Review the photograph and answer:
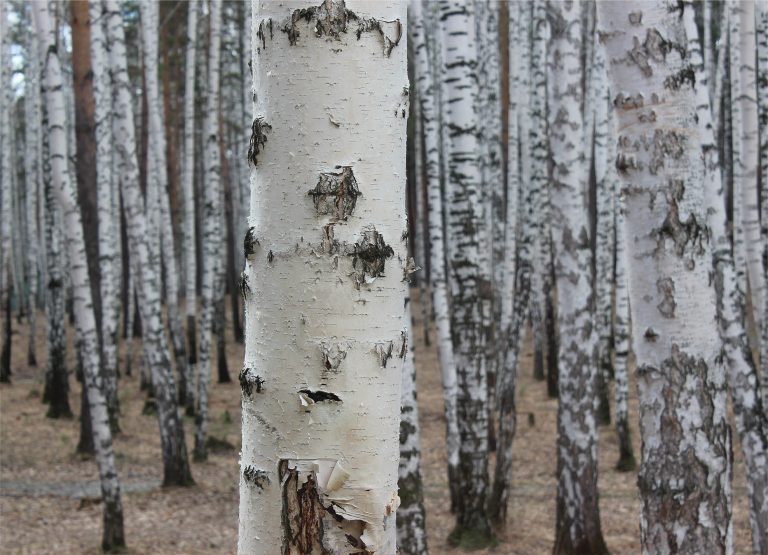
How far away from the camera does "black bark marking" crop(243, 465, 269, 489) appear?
4.20 feet

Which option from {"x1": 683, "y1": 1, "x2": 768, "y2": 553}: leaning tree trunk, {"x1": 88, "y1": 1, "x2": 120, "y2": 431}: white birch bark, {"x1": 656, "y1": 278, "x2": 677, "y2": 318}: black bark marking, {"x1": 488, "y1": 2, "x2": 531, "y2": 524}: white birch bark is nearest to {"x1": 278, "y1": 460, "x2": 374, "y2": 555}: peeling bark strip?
{"x1": 656, "y1": 278, "x2": 677, "y2": 318}: black bark marking

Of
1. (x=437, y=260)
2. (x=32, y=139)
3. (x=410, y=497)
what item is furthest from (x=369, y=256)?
(x=32, y=139)

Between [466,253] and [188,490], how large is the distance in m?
4.42

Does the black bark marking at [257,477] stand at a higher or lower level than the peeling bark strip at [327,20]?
lower

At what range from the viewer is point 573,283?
19.3 feet

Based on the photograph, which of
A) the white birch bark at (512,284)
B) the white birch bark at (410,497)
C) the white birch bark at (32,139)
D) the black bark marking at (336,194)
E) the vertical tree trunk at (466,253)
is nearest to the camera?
the black bark marking at (336,194)

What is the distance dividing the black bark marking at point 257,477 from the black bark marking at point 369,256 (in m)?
0.32

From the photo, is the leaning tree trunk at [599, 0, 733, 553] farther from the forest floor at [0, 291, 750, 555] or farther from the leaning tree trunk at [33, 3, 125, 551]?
the leaning tree trunk at [33, 3, 125, 551]

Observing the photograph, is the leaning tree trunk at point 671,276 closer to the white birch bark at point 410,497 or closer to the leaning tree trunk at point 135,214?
the white birch bark at point 410,497

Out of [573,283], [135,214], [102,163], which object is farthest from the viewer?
[102,163]

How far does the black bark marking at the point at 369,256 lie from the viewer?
4.07 feet

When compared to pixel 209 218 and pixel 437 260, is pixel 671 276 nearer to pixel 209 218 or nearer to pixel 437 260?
pixel 437 260

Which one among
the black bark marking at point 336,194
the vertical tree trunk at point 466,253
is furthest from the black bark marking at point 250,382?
the vertical tree trunk at point 466,253

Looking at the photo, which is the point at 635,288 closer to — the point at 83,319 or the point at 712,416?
the point at 712,416
